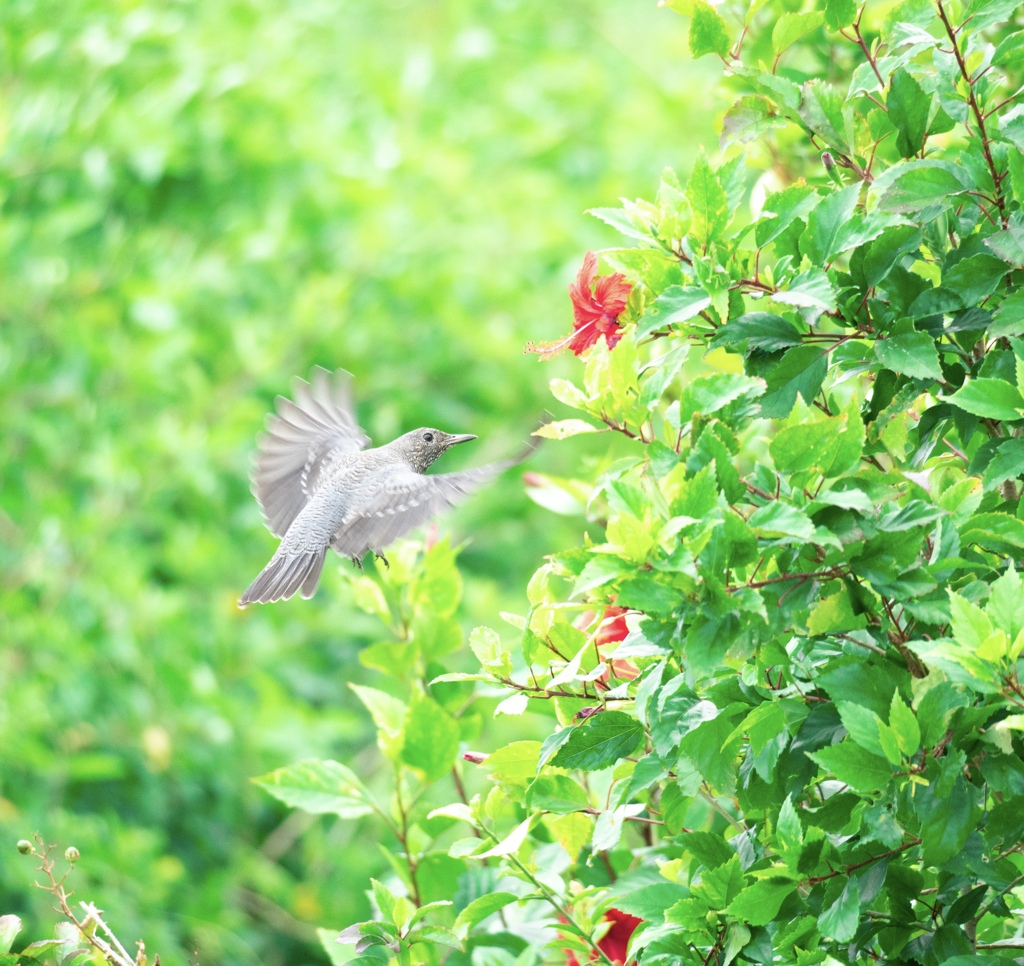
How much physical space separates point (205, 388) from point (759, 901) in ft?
8.21

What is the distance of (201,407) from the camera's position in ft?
10.3

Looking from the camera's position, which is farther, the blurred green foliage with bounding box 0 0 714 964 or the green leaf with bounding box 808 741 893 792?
the blurred green foliage with bounding box 0 0 714 964

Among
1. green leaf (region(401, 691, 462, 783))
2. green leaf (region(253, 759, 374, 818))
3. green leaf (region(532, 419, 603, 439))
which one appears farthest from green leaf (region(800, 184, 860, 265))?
green leaf (region(253, 759, 374, 818))

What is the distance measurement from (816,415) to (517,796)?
41cm

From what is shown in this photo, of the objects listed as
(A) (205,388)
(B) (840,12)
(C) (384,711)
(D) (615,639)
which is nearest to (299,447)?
(C) (384,711)

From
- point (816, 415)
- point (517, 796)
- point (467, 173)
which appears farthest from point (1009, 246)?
point (467, 173)

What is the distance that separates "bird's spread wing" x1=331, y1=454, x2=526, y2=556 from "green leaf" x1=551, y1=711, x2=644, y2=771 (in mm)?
344

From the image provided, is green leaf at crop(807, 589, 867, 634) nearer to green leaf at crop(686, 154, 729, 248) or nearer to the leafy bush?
the leafy bush

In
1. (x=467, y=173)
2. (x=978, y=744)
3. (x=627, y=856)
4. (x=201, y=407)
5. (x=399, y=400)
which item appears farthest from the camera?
(x=467, y=173)

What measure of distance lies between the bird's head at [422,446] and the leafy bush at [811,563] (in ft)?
1.57

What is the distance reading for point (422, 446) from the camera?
5.13ft

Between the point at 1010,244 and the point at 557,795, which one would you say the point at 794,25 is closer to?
the point at 1010,244

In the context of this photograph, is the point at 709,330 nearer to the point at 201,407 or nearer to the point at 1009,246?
the point at 1009,246

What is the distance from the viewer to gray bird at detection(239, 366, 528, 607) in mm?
1331
